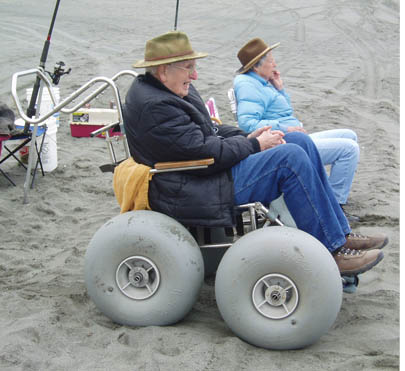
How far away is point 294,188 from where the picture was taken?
11.7ft

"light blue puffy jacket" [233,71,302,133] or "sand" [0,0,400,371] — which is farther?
"light blue puffy jacket" [233,71,302,133]

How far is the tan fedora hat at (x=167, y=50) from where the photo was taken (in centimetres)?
368

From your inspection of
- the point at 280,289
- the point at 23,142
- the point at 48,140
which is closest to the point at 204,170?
the point at 280,289

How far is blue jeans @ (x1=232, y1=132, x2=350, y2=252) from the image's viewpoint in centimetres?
354

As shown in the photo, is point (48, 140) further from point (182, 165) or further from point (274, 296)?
point (274, 296)

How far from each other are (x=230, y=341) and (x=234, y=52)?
39.1ft

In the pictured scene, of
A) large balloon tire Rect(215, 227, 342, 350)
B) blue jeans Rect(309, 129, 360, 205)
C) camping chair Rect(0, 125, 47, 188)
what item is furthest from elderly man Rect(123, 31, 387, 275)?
camping chair Rect(0, 125, 47, 188)

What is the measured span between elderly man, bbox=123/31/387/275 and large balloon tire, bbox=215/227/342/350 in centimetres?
29

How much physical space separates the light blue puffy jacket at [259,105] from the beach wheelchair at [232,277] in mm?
1591

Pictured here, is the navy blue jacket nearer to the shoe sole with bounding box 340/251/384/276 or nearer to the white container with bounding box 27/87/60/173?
the shoe sole with bounding box 340/251/384/276

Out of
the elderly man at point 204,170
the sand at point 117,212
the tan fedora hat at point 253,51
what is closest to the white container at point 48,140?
the sand at point 117,212

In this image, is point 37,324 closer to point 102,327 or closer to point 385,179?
point 102,327

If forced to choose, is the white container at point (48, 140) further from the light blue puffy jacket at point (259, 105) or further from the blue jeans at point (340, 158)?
the blue jeans at point (340, 158)

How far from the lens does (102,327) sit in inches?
140
